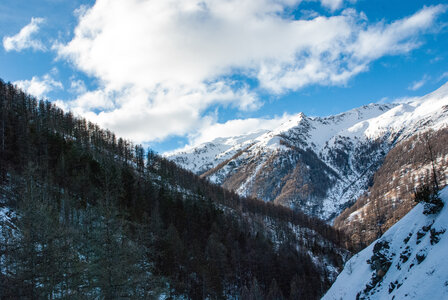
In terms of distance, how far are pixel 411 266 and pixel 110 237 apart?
66.5 feet

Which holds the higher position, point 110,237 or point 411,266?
point 110,237

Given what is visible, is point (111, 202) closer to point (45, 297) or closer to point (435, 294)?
point (45, 297)

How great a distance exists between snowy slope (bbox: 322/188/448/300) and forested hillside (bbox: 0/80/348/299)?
16507 mm

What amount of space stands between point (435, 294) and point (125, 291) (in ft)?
59.5

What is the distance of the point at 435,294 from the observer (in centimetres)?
1318

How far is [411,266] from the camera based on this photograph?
17625 millimetres

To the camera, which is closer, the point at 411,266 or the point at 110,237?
the point at 411,266

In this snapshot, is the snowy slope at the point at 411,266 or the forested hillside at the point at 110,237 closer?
the snowy slope at the point at 411,266

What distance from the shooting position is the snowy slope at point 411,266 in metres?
14.2

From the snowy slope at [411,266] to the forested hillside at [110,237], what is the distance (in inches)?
650

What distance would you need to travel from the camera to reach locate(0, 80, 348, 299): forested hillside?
55.4 feet

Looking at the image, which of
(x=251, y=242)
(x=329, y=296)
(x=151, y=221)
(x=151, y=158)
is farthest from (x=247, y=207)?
(x=329, y=296)

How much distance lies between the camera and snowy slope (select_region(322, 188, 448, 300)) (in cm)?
1425

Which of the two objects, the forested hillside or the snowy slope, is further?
the forested hillside
